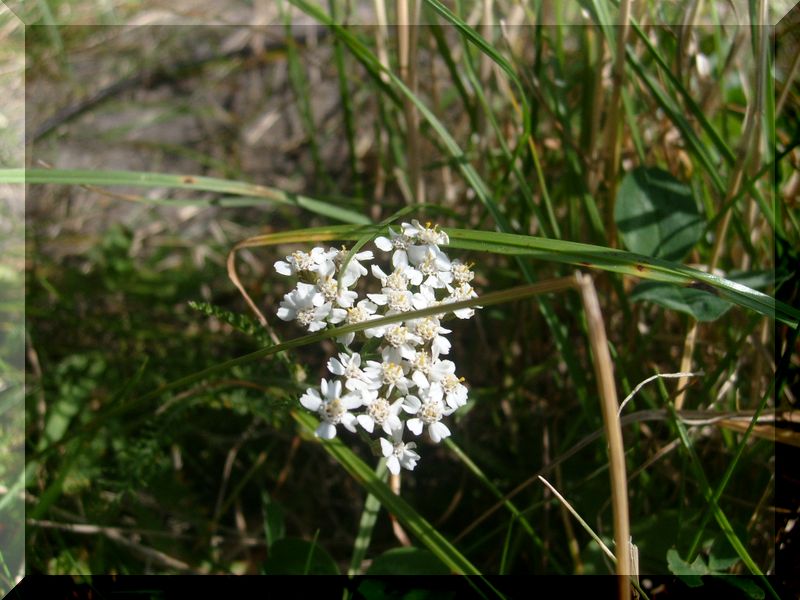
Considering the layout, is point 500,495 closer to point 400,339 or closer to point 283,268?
point 400,339

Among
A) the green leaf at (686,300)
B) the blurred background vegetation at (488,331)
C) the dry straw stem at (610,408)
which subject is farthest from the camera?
the blurred background vegetation at (488,331)

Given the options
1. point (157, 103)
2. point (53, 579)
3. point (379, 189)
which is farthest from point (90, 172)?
point (157, 103)

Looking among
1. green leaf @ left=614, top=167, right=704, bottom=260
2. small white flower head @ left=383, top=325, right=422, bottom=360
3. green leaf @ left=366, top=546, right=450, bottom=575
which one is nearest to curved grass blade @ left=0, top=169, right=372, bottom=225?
small white flower head @ left=383, top=325, right=422, bottom=360

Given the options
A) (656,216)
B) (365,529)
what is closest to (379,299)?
(365,529)

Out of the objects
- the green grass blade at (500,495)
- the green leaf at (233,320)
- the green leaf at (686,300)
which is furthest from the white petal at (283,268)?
the green leaf at (686,300)

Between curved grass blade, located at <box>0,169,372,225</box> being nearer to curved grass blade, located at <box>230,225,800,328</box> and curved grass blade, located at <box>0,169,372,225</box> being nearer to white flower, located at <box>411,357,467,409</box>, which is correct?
curved grass blade, located at <box>230,225,800,328</box>

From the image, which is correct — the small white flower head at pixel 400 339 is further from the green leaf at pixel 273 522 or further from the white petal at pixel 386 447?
the green leaf at pixel 273 522
